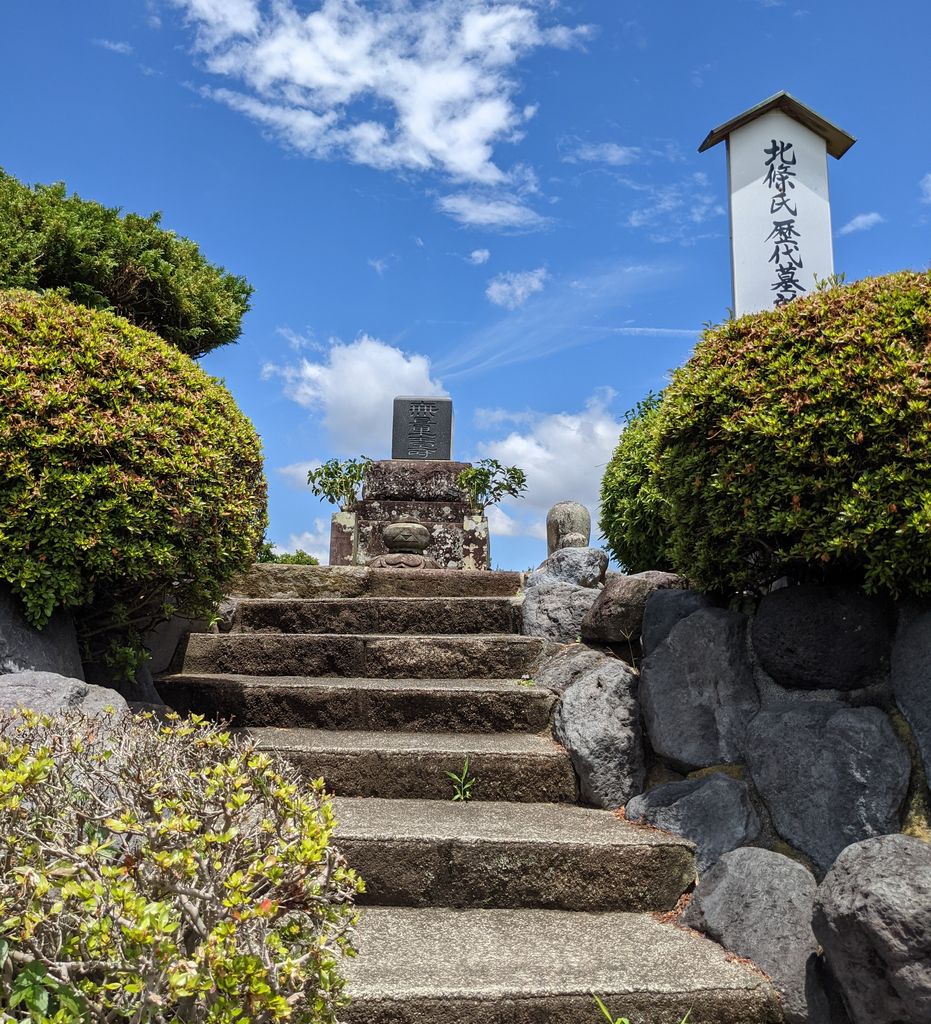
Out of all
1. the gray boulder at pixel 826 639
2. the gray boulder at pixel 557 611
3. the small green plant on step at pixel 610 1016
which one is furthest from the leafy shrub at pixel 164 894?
the gray boulder at pixel 557 611

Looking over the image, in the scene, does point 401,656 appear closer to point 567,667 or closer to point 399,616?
point 399,616

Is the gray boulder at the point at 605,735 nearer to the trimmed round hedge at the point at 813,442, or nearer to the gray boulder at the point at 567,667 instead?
the gray boulder at the point at 567,667

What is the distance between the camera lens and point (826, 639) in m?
3.06

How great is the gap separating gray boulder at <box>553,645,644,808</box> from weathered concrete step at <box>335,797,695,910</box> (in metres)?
0.44

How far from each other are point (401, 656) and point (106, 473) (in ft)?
6.09

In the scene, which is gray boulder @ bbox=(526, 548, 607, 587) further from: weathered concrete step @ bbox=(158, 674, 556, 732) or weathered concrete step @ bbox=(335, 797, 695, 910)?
weathered concrete step @ bbox=(335, 797, 695, 910)

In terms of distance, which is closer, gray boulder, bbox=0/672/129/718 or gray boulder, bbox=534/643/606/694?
gray boulder, bbox=0/672/129/718

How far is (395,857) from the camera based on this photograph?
2.91 m

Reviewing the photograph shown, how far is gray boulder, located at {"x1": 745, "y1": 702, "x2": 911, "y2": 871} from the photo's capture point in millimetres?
2801

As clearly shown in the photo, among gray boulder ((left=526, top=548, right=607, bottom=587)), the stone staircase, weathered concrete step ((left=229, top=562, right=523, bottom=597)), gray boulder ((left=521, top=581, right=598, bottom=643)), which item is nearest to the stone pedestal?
weathered concrete step ((left=229, top=562, right=523, bottom=597))

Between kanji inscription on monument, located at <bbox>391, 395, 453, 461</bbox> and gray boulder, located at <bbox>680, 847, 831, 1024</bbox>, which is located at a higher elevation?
kanji inscription on monument, located at <bbox>391, 395, 453, 461</bbox>

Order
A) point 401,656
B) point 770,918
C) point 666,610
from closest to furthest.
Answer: point 770,918, point 666,610, point 401,656

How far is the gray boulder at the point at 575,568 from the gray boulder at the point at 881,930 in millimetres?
3010

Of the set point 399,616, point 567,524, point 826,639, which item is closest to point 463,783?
point 826,639
